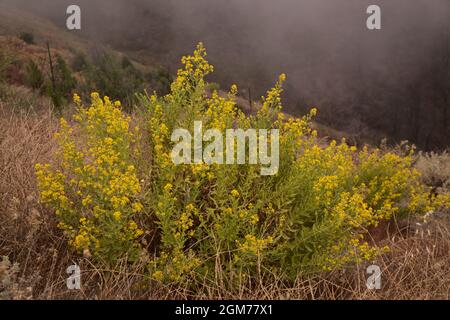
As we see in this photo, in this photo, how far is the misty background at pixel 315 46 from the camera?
11325 cm

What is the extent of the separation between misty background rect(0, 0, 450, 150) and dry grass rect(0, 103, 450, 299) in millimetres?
97004

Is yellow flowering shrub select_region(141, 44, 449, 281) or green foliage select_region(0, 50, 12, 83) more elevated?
green foliage select_region(0, 50, 12, 83)

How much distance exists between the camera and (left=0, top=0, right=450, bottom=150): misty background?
113250 millimetres

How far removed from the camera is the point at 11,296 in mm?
2328

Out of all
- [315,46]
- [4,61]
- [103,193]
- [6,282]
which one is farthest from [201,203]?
[315,46]

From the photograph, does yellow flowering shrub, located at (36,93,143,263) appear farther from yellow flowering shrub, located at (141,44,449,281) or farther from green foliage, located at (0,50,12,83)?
green foliage, located at (0,50,12,83)

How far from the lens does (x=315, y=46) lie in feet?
509

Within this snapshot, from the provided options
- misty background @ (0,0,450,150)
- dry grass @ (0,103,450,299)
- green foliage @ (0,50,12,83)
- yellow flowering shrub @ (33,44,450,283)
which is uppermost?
misty background @ (0,0,450,150)

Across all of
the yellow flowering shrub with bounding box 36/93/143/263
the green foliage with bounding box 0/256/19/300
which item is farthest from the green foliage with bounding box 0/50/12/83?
the green foliage with bounding box 0/256/19/300

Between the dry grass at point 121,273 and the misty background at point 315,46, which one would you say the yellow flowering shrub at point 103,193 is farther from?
the misty background at point 315,46

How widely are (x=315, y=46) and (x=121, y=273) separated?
161 m

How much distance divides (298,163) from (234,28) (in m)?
159

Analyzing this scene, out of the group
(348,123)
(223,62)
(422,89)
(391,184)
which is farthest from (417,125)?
(391,184)

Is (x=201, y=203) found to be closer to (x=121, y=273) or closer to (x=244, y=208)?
(x=244, y=208)
